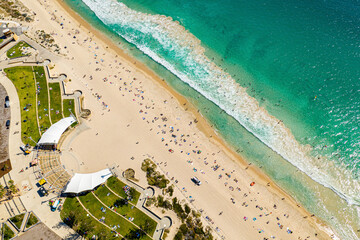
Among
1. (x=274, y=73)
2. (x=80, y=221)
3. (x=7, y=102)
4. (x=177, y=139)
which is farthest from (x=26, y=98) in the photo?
(x=274, y=73)

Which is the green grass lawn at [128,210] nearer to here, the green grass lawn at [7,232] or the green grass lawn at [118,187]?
the green grass lawn at [118,187]

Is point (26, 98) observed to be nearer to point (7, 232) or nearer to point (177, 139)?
point (7, 232)

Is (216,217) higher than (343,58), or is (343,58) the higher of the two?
(343,58)

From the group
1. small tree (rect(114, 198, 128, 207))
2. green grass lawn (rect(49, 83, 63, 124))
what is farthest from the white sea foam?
small tree (rect(114, 198, 128, 207))

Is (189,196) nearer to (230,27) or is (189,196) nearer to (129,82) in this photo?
(129,82)

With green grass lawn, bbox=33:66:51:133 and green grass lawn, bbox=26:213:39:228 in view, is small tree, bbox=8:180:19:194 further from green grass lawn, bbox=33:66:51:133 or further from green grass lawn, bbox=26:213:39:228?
green grass lawn, bbox=33:66:51:133

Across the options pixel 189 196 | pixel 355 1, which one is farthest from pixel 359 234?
pixel 355 1

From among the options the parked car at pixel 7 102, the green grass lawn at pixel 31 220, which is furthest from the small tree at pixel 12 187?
the parked car at pixel 7 102
